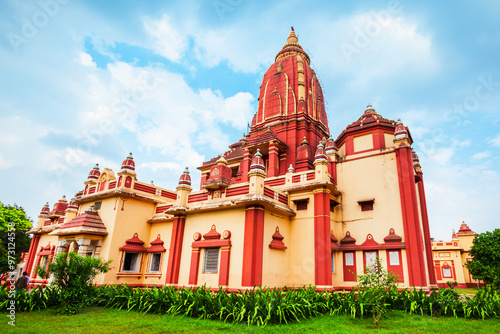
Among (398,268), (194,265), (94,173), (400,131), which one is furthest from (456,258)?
(94,173)

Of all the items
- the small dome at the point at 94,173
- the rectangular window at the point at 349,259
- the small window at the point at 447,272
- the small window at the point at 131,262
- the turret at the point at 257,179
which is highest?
the small dome at the point at 94,173

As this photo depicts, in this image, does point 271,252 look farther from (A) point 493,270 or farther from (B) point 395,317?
(A) point 493,270

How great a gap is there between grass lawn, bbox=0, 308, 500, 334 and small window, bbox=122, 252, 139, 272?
673 centimetres

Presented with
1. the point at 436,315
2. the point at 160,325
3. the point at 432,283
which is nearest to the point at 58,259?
the point at 160,325

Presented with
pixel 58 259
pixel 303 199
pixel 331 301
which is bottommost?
pixel 331 301

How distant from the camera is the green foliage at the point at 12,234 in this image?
10.2m

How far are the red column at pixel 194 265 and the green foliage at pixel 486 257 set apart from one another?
20.6 metres

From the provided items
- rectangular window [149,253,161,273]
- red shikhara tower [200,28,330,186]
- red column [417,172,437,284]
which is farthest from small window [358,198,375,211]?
rectangular window [149,253,161,273]

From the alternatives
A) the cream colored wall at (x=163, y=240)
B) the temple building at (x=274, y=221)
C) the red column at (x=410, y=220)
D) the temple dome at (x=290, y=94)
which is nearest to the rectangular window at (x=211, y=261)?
the temple building at (x=274, y=221)

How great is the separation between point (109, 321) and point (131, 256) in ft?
27.7

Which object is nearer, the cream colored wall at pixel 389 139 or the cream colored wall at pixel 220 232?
the cream colored wall at pixel 220 232

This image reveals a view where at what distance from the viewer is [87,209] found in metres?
17.9

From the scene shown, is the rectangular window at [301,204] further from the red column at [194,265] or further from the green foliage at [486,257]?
the green foliage at [486,257]

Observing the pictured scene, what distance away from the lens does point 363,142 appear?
679 inches
